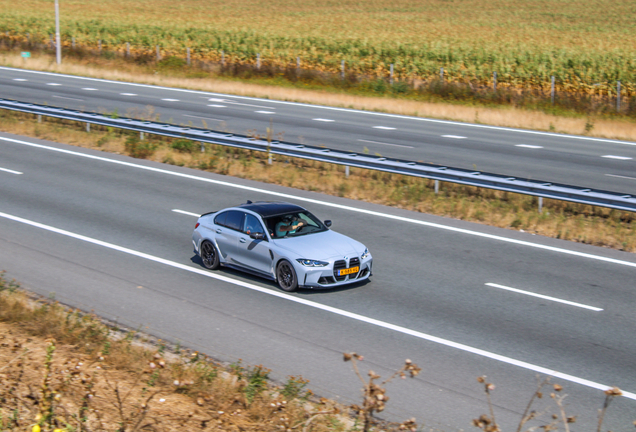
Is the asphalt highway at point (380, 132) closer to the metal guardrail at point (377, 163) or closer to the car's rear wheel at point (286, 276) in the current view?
the metal guardrail at point (377, 163)

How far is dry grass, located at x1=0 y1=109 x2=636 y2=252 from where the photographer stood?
53.4 ft

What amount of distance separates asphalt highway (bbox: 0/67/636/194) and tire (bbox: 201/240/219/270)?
9.85m

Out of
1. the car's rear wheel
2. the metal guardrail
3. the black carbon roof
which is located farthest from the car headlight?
the metal guardrail

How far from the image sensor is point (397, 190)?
62.6ft

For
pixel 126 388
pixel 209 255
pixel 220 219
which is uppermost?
pixel 220 219

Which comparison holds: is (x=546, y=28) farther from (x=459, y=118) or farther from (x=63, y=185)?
(x=63, y=185)

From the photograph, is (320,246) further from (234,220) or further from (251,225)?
(234,220)

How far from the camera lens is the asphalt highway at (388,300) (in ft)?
29.7

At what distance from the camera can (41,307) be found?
10.8 m

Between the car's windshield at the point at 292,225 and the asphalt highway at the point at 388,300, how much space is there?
100 cm

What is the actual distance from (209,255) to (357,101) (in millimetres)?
25079

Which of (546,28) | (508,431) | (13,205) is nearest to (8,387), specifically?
(508,431)

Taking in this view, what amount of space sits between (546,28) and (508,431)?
2623 inches

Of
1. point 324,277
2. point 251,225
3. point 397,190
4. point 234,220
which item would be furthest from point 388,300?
point 397,190
